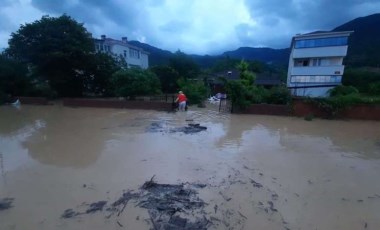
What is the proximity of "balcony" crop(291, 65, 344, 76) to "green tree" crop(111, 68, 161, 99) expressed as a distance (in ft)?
68.8

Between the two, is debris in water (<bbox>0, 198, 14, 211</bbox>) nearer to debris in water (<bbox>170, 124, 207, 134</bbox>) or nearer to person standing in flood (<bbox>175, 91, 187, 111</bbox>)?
debris in water (<bbox>170, 124, 207, 134</bbox>)

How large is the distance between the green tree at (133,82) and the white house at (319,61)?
695 inches

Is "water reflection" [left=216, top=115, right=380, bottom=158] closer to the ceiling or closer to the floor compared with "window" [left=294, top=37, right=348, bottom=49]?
closer to the floor

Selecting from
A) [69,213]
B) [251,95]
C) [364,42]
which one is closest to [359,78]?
[251,95]

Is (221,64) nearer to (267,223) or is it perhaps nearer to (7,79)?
(7,79)

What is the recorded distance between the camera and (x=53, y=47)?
76.6 feet

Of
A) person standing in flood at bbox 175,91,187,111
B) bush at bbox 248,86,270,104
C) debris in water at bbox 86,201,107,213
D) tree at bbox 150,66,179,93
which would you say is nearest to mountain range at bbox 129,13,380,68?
tree at bbox 150,66,179,93

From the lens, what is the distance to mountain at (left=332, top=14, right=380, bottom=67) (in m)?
48.7

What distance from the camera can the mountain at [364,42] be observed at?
48656 millimetres

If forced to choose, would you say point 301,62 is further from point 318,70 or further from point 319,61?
point 318,70

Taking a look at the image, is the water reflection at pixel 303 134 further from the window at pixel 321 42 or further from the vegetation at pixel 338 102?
the window at pixel 321 42

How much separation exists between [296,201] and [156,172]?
3.40 m

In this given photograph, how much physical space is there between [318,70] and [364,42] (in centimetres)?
3918

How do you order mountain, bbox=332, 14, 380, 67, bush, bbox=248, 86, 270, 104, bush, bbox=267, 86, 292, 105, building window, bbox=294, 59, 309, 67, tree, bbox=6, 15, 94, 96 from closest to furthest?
bush, bbox=267, 86, 292, 105 → bush, bbox=248, 86, 270, 104 → tree, bbox=6, 15, 94, 96 → building window, bbox=294, 59, 309, 67 → mountain, bbox=332, 14, 380, 67
